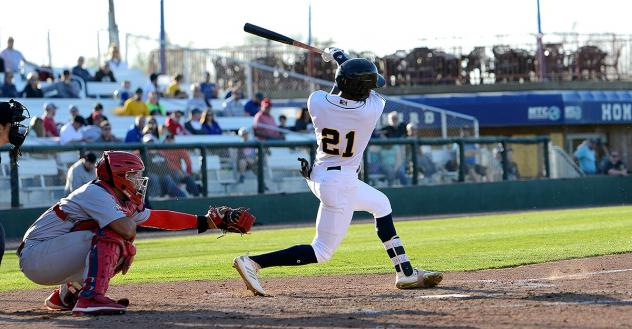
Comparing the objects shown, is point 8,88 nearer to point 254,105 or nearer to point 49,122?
point 49,122

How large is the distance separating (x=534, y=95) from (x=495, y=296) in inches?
1099

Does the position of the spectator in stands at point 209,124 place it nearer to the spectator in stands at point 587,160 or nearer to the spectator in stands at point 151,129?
the spectator in stands at point 151,129

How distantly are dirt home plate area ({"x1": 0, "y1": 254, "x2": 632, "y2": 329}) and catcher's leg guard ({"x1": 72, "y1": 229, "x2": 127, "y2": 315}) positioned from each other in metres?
0.10

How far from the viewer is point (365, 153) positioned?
76.2 feet

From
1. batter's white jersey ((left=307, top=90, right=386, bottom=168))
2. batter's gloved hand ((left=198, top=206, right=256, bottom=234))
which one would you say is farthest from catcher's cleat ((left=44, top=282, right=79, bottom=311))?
batter's white jersey ((left=307, top=90, right=386, bottom=168))

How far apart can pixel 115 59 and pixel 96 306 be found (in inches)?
818

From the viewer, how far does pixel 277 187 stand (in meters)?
22.4

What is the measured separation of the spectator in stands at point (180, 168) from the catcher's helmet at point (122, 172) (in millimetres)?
12961

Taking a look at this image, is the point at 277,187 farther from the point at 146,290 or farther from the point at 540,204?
the point at 146,290

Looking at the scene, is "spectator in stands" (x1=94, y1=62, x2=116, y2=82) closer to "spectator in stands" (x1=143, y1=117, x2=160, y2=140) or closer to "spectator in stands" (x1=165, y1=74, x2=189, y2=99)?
"spectator in stands" (x1=165, y1=74, x2=189, y2=99)

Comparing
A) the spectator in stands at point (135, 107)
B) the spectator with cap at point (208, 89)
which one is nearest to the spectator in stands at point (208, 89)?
the spectator with cap at point (208, 89)

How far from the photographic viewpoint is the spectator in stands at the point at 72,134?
811 inches

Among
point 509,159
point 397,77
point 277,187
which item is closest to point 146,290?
point 277,187

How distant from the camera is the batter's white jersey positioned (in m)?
8.59
